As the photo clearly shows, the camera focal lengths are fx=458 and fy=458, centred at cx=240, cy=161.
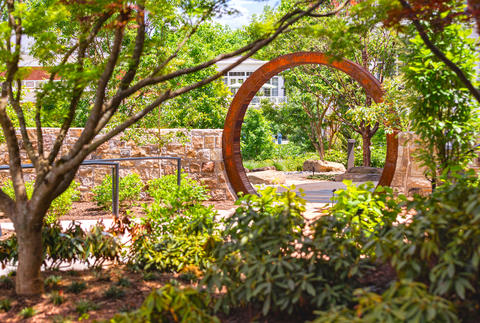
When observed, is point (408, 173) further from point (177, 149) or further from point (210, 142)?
point (177, 149)

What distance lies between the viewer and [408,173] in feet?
22.0

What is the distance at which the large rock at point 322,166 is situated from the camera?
15562 mm

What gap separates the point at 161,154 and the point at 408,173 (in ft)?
12.9

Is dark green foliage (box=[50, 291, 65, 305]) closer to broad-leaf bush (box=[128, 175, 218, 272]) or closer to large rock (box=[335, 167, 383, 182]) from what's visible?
broad-leaf bush (box=[128, 175, 218, 272])

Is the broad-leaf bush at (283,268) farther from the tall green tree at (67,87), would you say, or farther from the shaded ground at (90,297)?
the tall green tree at (67,87)

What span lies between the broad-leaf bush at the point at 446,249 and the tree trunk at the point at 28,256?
2.15 meters

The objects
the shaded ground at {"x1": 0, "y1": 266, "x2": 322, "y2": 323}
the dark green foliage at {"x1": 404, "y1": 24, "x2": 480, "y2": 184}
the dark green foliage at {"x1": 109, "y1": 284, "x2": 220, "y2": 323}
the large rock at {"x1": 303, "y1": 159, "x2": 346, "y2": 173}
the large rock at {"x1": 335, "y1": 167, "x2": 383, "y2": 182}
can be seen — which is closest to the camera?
the dark green foliage at {"x1": 109, "y1": 284, "x2": 220, "y2": 323}

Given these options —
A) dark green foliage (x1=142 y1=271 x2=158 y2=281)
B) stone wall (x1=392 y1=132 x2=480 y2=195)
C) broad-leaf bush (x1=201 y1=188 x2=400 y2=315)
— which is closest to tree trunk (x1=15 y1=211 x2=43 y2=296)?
dark green foliage (x1=142 y1=271 x2=158 y2=281)

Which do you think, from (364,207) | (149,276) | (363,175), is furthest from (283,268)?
(363,175)

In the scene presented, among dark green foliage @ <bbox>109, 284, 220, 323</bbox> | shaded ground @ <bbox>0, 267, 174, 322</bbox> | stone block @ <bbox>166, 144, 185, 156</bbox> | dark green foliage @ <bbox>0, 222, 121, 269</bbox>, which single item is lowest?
shaded ground @ <bbox>0, 267, 174, 322</bbox>

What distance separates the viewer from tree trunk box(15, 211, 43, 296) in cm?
297

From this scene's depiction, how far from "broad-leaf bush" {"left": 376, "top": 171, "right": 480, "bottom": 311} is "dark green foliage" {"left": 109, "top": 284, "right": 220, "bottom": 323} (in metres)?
1.00

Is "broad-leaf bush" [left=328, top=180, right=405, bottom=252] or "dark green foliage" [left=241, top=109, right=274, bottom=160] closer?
"broad-leaf bush" [left=328, top=180, right=405, bottom=252]

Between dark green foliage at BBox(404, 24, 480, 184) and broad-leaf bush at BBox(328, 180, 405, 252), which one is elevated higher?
dark green foliage at BBox(404, 24, 480, 184)
